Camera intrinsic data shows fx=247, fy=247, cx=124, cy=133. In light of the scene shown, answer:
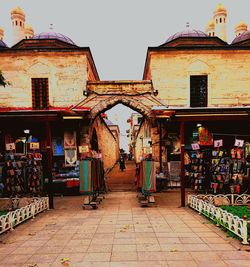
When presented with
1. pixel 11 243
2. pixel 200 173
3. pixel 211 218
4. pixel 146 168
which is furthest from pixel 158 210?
pixel 11 243

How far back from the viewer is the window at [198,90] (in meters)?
17.7

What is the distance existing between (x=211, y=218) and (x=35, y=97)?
1431 centimetres

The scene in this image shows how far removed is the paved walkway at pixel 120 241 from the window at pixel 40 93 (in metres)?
9.61

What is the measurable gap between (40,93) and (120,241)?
1381 centimetres

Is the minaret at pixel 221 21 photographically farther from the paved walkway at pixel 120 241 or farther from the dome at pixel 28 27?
the paved walkway at pixel 120 241

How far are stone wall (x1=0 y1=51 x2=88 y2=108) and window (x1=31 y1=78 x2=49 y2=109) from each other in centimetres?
27

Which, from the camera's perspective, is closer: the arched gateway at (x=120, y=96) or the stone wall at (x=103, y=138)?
the arched gateway at (x=120, y=96)

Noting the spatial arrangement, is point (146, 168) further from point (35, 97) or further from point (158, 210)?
point (35, 97)

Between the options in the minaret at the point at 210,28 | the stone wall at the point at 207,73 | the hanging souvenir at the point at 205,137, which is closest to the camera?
the hanging souvenir at the point at 205,137

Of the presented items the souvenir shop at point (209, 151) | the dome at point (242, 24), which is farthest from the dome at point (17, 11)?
the dome at point (242, 24)

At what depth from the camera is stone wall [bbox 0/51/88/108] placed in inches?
682

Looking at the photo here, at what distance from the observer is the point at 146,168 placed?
11.2 m

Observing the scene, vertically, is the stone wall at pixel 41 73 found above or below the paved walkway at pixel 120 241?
above

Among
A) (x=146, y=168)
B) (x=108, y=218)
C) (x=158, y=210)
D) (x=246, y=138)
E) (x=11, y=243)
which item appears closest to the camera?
(x=11, y=243)
